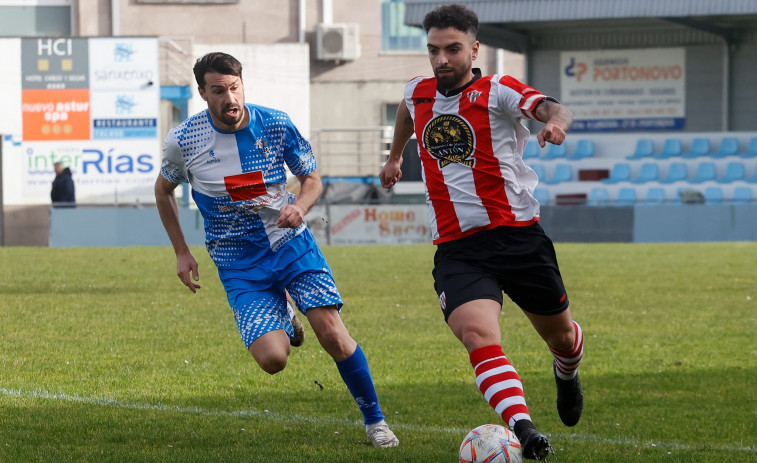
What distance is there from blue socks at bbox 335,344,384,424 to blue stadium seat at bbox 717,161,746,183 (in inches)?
953

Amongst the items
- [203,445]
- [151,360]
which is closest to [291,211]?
[203,445]

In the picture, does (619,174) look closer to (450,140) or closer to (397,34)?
(397,34)

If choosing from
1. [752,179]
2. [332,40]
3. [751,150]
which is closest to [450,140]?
[752,179]

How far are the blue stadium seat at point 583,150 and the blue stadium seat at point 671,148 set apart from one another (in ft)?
5.63

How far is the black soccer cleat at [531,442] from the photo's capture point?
4469mm

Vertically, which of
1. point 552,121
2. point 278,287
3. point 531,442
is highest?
point 552,121

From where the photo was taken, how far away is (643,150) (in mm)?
29844

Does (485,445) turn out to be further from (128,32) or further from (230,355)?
(128,32)

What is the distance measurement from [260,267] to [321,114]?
117 ft

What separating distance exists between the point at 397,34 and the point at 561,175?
1363cm

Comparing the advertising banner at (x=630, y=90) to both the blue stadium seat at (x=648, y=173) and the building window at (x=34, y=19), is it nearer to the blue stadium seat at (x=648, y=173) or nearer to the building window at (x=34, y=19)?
the blue stadium seat at (x=648, y=173)

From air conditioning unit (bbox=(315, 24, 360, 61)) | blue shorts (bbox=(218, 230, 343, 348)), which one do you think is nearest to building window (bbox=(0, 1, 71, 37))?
air conditioning unit (bbox=(315, 24, 360, 61))

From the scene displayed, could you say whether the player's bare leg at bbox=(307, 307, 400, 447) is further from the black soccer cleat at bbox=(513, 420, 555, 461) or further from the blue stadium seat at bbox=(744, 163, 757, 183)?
the blue stadium seat at bbox=(744, 163, 757, 183)

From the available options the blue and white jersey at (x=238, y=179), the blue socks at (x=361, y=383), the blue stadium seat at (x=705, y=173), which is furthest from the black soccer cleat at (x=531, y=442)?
the blue stadium seat at (x=705, y=173)
